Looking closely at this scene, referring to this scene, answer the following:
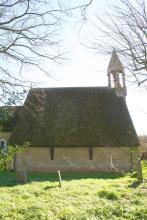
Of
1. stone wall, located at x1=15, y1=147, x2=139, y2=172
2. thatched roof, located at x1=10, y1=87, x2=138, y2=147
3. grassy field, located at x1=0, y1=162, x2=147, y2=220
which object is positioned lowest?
grassy field, located at x1=0, y1=162, x2=147, y2=220

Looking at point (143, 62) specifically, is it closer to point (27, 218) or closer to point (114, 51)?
point (114, 51)

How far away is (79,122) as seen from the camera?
29.3m

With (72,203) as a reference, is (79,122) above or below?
above

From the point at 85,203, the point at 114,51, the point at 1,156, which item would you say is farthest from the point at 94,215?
the point at 114,51

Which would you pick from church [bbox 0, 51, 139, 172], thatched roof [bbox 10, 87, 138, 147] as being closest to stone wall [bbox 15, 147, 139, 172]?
church [bbox 0, 51, 139, 172]

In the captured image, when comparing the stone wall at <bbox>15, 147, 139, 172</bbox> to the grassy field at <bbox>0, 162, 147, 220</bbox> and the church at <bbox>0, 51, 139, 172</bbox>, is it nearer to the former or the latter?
the church at <bbox>0, 51, 139, 172</bbox>

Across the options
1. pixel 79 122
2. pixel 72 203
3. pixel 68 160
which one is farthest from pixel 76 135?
pixel 72 203

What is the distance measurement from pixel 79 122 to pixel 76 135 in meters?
1.52

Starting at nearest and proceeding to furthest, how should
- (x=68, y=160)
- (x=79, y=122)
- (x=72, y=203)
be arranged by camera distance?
1. (x=72, y=203)
2. (x=68, y=160)
3. (x=79, y=122)

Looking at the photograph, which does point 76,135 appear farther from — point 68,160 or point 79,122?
point 68,160

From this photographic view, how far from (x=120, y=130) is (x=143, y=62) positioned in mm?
21290

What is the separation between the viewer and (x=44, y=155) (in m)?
28.1

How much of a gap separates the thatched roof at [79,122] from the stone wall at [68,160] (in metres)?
0.60

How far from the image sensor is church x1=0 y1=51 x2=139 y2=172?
27.7 meters
